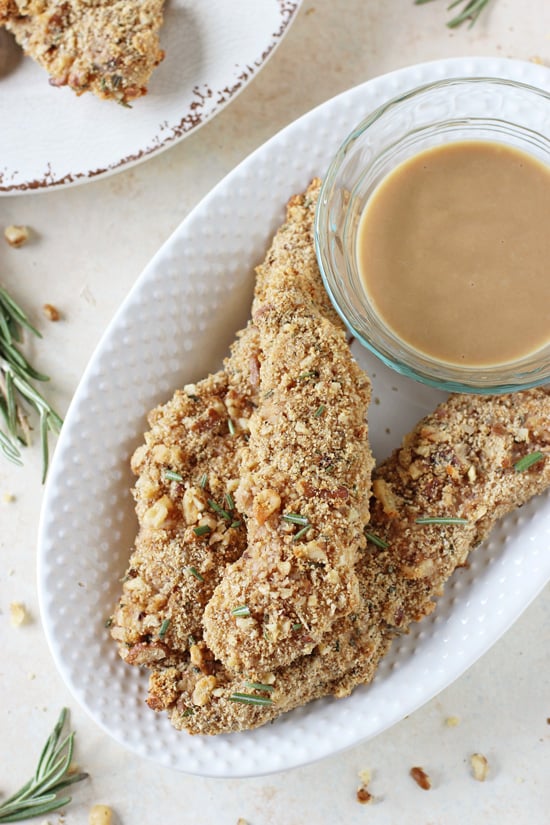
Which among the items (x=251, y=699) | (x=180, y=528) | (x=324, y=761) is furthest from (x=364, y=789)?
(x=180, y=528)

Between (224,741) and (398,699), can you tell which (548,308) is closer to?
(398,699)

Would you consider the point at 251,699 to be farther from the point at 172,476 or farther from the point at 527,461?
the point at 527,461

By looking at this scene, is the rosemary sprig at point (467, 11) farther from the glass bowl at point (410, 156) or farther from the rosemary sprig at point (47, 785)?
the rosemary sprig at point (47, 785)

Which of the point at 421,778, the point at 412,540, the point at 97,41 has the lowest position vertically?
the point at 421,778

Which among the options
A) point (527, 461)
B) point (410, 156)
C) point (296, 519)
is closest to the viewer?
point (296, 519)

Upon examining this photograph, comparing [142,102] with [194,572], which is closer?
[194,572]
